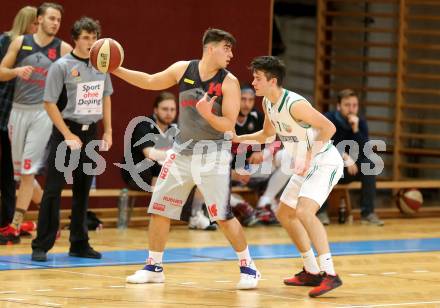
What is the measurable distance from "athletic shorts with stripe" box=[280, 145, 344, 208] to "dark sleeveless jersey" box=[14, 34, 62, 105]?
2.95 meters

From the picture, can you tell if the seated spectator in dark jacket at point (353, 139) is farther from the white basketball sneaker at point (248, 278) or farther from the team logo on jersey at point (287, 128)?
the white basketball sneaker at point (248, 278)

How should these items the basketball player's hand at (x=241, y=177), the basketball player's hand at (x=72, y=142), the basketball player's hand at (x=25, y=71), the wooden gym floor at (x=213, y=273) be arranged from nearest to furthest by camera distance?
the wooden gym floor at (x=213, y=273), the basketball player's hand at (x=72, y=142), the basketball player's hand at (x=25, y=71), the basketball player's hand at (x=241, y=177)

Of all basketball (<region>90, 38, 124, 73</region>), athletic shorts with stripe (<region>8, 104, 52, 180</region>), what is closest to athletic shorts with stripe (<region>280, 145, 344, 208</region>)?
basketball (<region>90, 38, 124, 73</region>)

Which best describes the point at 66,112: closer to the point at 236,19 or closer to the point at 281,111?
the point at 281,111

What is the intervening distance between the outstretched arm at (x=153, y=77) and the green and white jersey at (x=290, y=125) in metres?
0.69

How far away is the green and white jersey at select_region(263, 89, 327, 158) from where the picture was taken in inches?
287

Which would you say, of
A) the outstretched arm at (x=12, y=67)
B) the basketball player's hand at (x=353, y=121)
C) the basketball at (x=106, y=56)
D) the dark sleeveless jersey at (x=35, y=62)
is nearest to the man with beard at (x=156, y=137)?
the dark sleeveless jersey at (x=35, y=62)

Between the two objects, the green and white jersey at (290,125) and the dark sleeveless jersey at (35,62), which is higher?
the dark sleeveless jersey at (35,62)

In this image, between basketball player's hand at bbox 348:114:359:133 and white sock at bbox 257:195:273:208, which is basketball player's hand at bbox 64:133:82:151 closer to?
white sock at bbox 257:195:273:208

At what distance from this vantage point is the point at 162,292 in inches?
275

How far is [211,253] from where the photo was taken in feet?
30.8

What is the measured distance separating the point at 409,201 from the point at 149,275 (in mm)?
6825

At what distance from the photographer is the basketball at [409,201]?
13.5 metres

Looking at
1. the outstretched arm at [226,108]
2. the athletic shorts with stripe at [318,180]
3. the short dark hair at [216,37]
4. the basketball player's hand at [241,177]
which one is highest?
the short dark hair at [216,37]
